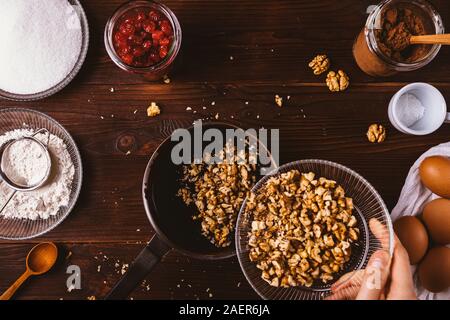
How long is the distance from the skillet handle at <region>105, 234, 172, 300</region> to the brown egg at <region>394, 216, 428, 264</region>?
0.52 metres

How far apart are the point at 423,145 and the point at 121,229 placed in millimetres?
758

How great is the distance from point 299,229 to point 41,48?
0.73 meters

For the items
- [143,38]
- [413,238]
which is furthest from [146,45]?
[413,238]

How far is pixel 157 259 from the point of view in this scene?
1002mm

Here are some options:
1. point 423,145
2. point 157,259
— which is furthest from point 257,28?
point 157,259

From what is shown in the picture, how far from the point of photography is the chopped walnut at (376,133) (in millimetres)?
1104

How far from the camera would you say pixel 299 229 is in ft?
3.27

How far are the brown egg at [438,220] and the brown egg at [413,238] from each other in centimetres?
3

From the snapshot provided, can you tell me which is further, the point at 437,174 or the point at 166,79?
the point at 166,79

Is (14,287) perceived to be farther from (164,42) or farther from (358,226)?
(358,226)

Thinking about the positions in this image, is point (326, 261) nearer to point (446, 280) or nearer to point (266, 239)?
point (266, 239)

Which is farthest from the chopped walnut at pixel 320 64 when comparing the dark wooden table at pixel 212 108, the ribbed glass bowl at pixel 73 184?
the ribbed glass bowl at pixel 73 184
